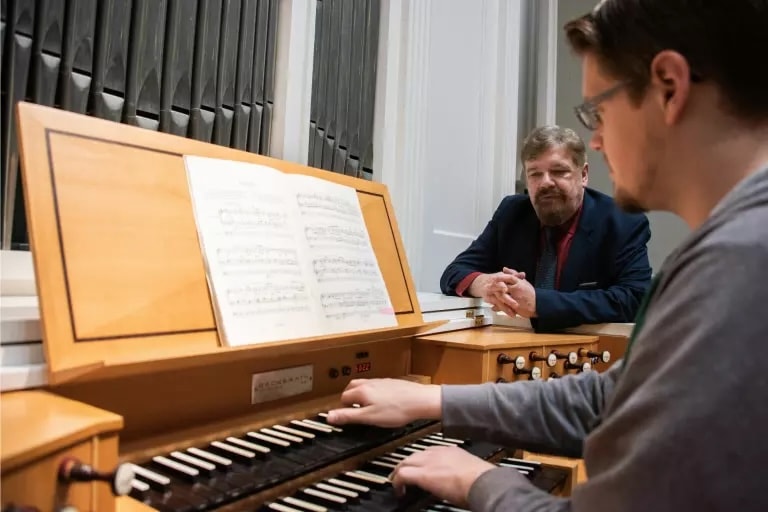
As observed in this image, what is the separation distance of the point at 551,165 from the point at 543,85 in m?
1.55

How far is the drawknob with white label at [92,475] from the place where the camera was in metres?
0.71

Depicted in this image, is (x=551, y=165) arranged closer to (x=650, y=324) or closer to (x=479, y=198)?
(x=479, y=198)

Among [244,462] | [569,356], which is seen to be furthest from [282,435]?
[569,356]

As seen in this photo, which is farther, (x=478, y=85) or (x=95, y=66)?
(x=478, y=85)

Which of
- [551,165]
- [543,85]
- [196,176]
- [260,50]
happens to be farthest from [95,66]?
[543,85]

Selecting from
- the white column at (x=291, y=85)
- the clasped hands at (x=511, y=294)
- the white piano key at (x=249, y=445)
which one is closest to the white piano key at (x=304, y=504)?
the white piano key at (x=249, y=445)

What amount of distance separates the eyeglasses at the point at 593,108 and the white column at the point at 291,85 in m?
1.18

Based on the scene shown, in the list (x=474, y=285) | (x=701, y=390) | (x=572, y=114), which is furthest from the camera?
(x=572, y=114)

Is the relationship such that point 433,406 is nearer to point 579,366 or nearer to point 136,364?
point 136,364

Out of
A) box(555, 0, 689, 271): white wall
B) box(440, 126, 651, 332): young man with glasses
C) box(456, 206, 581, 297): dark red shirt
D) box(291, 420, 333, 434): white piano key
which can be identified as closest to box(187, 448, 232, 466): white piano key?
box(291, 420, 333, 434): white piano key

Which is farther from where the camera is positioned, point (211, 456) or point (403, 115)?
point (403, 115)

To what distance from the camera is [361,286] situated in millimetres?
1520

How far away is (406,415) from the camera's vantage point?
1.31 metres

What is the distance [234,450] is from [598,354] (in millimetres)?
1511
